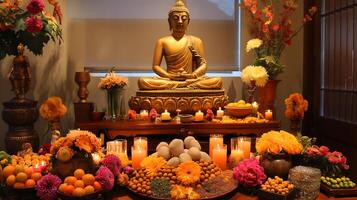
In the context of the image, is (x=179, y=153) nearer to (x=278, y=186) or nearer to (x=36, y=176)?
(x=278, y=186)

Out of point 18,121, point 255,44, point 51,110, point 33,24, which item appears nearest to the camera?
point 33,24

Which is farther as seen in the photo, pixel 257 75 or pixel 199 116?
pixel 257 75

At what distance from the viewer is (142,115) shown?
3.56 m

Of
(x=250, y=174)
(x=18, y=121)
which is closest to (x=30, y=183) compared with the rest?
(x=250, y=174)

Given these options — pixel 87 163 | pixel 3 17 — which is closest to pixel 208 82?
pixel 3 17

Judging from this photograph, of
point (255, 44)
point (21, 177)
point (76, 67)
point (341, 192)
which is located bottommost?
point (341, 192)

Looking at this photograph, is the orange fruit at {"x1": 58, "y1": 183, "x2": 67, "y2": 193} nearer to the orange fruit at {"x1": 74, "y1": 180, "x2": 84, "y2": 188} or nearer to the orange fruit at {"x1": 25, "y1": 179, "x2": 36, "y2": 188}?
the orange fruit at {"x1": 74, "y1": 180, "x2": 84, "y2": 188}

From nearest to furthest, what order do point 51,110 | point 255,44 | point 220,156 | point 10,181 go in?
point 10,181
point 220,156
point 51,110
point 255,44

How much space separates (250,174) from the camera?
1.83 meters

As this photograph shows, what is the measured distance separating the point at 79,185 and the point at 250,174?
772 mm

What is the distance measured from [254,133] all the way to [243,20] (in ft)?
4.66

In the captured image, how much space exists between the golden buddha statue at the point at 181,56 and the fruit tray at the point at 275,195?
205 centimetres

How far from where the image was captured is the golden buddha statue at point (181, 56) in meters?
3.80

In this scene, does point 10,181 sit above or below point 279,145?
below
